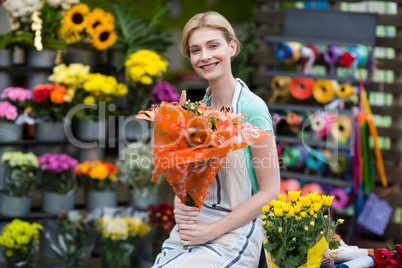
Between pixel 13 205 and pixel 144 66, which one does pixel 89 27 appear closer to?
pixel 144 66

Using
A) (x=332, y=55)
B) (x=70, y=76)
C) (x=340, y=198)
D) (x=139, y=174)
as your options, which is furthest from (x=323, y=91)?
(x=70, y=76)

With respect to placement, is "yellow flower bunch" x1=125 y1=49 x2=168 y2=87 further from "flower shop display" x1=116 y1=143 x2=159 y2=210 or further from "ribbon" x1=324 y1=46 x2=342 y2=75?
"ribbon" x1=324 y1=46 x2=342 y2=75

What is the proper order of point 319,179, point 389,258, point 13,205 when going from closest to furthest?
1. point 389,258
2. point 13,205
3. point 319,179

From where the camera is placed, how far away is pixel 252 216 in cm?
194

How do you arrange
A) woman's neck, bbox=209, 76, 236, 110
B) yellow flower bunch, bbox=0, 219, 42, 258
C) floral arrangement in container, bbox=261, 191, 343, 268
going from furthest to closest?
1. yellow flower bunch, bbox=0, 219, 42, 258
2. woman's neck, bbox=209, 76, 236, 110
3. floral arrangement in container, bbox=261, 191, 343, 268

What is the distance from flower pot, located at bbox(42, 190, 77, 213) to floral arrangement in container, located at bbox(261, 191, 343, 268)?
91.2 inches

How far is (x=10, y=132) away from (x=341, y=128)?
2.52 m

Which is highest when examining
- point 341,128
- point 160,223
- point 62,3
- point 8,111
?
point 62,3

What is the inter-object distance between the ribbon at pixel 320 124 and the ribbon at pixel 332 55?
0.38m

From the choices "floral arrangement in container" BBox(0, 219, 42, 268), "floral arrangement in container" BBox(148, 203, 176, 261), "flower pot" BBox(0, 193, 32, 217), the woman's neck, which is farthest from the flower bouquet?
"flower pot" BBox(0, 193, 32, 217)

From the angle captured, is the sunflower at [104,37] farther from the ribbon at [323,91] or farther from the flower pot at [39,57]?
the ribbon at [323,91]

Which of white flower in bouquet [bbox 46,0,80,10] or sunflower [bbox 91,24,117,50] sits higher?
white flower in bouquet [bbox 46,0,80,10]

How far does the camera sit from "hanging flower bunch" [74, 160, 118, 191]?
367 centimetres

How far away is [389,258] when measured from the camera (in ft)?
5.76
